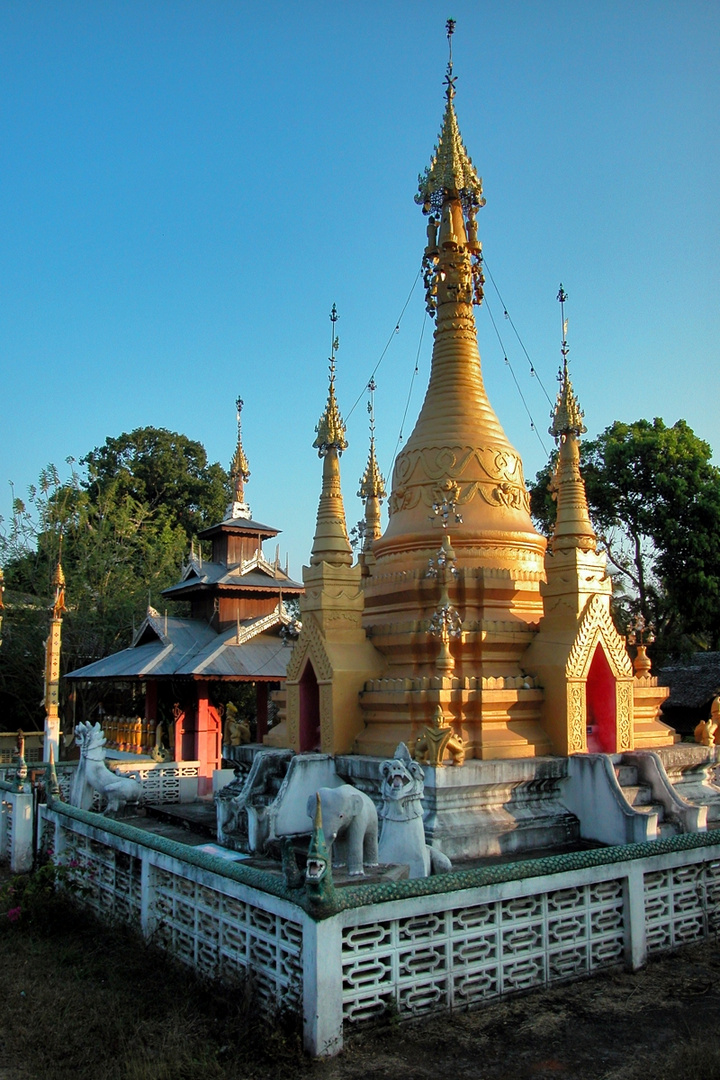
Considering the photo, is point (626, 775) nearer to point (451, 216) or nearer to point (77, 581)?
point (451, 216)

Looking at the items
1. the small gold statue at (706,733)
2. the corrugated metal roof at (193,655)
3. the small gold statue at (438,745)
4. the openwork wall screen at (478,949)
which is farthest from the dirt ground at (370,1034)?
the corrugated metal roof at (193,655)

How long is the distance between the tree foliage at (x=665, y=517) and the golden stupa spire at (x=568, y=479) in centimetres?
1241

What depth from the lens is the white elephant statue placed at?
8531 mm

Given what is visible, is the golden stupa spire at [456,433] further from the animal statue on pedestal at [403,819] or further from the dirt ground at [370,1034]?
the dirt ground at [370,1034]

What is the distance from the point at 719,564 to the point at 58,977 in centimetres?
2424

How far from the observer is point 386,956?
627 centimetres

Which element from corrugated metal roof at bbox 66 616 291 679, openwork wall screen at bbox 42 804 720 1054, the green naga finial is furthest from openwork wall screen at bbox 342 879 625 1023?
corrugated metal roof at bbox 66 616 291 679

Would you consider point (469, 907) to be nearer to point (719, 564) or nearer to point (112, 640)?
point (719, 564)

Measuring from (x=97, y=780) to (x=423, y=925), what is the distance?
9989 mm

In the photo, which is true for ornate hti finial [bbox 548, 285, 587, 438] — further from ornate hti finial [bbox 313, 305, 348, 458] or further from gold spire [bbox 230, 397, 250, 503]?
gold spire [bbox 230, 397, 250, 503]

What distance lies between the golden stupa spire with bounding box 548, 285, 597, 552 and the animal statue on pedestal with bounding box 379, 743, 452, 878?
5320mm

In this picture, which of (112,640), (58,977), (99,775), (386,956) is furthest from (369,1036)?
(112,640)

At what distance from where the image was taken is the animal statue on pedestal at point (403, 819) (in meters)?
8.49

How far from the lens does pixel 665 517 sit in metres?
28.2
